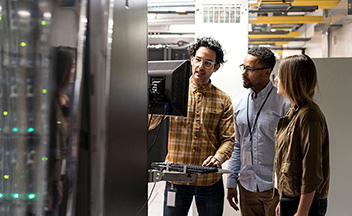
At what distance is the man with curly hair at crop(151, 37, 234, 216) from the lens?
6.33 ft

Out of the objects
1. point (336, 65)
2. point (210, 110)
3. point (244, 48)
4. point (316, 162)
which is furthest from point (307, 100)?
point (336, 65)

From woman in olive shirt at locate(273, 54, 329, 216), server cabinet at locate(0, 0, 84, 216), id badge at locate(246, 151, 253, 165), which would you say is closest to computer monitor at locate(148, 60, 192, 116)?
woman in olive shirt at locate(273, 54, 329, 216)

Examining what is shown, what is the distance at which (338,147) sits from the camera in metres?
3.60

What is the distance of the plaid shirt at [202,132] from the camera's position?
6.43ft

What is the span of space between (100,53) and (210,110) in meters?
1.59

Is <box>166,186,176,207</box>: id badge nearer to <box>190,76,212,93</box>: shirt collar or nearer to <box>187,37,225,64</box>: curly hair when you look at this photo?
<box>190,76,212,93</box>: shirt collar

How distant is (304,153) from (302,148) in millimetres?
24

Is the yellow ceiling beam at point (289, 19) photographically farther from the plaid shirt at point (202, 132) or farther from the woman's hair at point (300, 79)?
the woman's hair at point (300, 79)

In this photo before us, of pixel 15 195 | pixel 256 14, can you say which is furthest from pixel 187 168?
pixel 256 14

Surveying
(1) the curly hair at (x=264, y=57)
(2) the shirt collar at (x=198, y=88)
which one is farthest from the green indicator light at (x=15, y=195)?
(1) the curly hair at (x=264, y=57)

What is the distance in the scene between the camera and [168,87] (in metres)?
1.64

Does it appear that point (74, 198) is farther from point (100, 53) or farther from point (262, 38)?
point (262, 38)

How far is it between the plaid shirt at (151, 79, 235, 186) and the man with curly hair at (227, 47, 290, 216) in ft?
0.79

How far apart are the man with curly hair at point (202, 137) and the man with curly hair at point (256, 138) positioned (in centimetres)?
24
